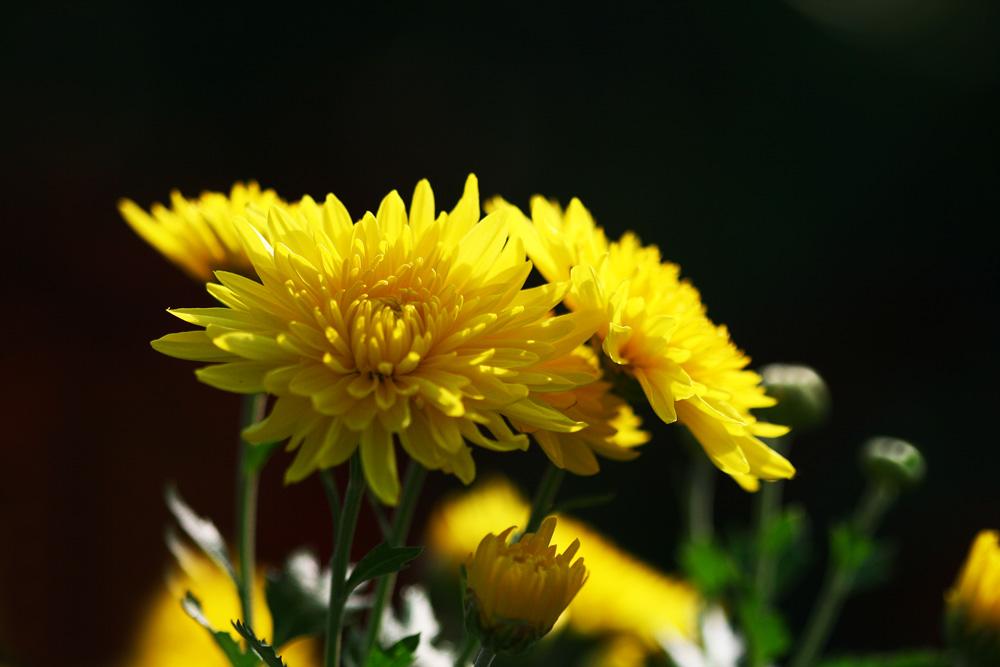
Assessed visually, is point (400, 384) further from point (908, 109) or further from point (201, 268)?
point (908, 109)

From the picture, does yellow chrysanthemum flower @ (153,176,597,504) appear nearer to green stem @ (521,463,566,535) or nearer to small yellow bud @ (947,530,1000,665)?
green stem @ (521,463,566,535)

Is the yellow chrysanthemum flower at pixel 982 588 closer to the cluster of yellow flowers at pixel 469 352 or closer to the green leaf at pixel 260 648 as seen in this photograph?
the cluster of yellow flowers at pixel 469 352

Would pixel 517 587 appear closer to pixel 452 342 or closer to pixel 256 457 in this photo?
pixel 452 342

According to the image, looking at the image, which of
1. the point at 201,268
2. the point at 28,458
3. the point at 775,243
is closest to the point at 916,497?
the point at 775,243

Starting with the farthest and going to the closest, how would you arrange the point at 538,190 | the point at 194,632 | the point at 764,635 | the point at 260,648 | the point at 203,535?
the point at 538,190 < the point at 194,632 < the point at 764,635 < the point at 203,535 < the point at 260,648

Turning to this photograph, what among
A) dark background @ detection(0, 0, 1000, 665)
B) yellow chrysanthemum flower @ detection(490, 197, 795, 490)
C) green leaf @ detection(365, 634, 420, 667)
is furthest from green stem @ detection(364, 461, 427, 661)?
dark background @ detection(0, 0, 1000, 665)

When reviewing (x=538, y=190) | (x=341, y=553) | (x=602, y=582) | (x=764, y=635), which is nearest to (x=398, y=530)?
(x=341, y=553)

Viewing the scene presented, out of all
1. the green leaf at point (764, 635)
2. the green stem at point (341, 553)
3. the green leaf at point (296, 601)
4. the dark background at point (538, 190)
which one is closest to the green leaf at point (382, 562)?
the green stem at point (341, 553)
